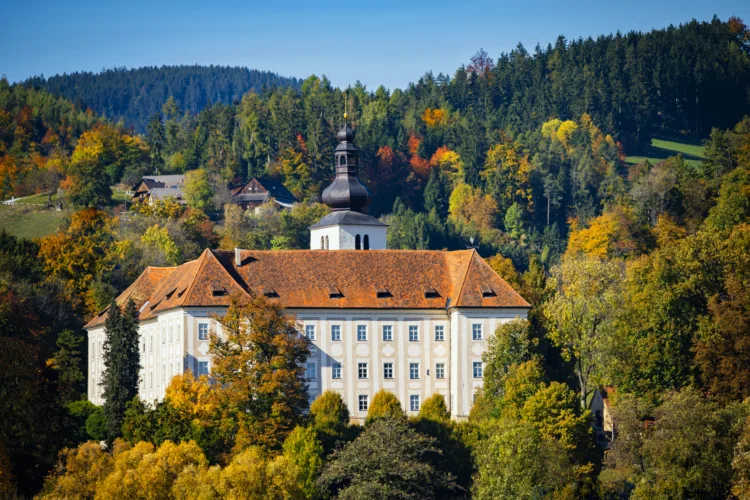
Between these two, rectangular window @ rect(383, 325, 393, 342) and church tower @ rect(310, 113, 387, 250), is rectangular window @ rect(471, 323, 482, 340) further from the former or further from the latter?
church tower @ rect(310, 113, 387, 250)

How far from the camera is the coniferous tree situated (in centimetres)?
8069

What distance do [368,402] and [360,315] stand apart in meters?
4.56

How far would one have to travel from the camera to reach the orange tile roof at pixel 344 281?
279ft

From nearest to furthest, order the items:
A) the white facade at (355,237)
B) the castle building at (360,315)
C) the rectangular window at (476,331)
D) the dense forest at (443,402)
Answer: the dense forest at (443,402)
the castle building at (360,315)
the rectangular window at (476,331)
the white facade at (355,237)

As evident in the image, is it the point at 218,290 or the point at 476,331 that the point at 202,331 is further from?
the point at 476,331

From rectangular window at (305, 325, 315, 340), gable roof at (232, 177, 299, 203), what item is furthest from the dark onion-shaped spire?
gable roof at (232, 177, 299, 203)

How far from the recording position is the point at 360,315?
8631 centimetres

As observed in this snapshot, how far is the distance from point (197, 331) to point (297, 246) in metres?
59.3

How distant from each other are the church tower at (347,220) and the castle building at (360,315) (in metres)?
8.74

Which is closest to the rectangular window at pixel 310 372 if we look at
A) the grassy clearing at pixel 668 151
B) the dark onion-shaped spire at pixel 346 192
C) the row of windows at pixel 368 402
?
the row of windows at pixel 368 402

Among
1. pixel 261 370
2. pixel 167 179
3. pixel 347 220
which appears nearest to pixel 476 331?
pixel 261 370

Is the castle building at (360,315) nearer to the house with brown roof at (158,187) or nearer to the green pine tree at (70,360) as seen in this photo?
the green pine tree at (70,360)

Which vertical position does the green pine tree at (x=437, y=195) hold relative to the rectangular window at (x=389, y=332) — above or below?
above

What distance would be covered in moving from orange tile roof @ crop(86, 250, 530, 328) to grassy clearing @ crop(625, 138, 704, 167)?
98.7 meters
